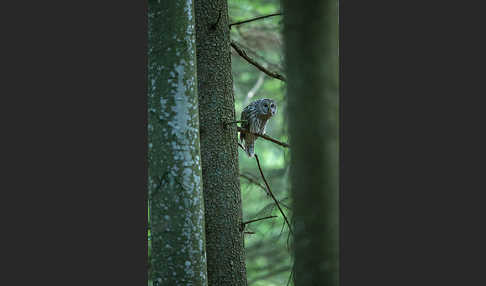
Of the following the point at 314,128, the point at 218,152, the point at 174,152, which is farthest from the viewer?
the point at 218,152

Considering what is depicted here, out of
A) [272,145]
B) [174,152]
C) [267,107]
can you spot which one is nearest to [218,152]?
[174,152]

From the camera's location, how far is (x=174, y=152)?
230 centimetres

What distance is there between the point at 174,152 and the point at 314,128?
0.91 m

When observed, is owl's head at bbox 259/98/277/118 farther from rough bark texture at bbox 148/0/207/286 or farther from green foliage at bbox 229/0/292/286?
rough bark texture at bbox 148/0/207/286

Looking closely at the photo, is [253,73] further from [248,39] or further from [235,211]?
[235,211]

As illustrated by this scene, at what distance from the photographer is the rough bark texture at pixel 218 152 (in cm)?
277

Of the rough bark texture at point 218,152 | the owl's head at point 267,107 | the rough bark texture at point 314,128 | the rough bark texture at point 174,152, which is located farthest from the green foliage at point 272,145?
the rough bark texture at point 314,128

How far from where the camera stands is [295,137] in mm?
1702

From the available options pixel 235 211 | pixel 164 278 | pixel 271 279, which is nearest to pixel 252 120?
pixel 235 211

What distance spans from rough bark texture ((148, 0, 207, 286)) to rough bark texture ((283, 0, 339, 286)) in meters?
0.77

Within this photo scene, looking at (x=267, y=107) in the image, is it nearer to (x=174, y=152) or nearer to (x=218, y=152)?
(x=218, y=152)

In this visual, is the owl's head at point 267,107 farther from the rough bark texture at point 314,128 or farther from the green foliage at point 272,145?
the rough bark texture at point 314,128

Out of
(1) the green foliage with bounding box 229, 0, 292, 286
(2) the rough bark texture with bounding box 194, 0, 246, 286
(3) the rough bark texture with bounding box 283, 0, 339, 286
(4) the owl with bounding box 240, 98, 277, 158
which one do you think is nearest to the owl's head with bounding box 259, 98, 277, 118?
(4) the owl with bounding box 240, 98, 277, 158

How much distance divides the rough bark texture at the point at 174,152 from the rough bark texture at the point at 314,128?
0.77m
